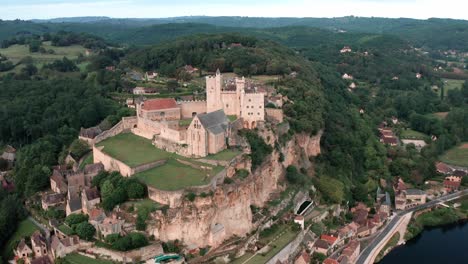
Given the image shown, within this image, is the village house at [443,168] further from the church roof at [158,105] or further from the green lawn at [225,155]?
the church roof at [158,105]

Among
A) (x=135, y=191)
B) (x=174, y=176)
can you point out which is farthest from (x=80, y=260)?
(x=174, y=176)

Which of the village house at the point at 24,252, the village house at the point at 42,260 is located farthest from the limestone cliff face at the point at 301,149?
the village house at the point at 24,252

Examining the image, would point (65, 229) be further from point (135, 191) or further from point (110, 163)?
point (110, 163)

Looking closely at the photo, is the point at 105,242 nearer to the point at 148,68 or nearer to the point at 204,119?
the point at 204,119

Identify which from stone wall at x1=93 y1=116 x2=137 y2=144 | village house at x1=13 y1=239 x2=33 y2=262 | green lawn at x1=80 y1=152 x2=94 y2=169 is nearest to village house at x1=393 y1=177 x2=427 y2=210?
stone wall at x1=93 y1=116 x2=137 y2=144

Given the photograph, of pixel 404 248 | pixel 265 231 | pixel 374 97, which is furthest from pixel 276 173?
pixel 374 97

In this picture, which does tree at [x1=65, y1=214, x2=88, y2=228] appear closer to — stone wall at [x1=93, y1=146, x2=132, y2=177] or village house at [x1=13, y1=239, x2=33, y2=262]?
village house at [x1=13, y1=239, x2=33, y2=262]

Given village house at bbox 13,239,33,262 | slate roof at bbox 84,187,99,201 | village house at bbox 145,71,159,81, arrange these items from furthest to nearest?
village house at bbox 145,71,159,81
slate roof at bbox 84,187,99,201
village house at bbox 13,239,33,262
